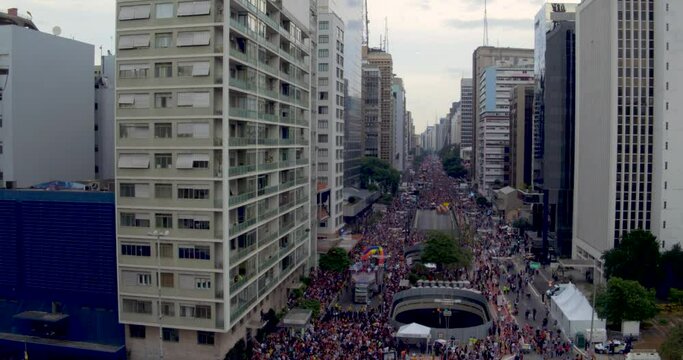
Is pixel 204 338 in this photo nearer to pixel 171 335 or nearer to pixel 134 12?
pixel 171 335

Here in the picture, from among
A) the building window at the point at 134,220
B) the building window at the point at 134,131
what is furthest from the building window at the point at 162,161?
the building window at the point at 134,220

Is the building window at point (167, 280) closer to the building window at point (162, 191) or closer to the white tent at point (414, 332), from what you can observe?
the building window at point (162, 191)

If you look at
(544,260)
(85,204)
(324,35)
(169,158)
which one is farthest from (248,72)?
(544,260)

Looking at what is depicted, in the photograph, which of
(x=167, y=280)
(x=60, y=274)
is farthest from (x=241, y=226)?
(x=60, y=274)

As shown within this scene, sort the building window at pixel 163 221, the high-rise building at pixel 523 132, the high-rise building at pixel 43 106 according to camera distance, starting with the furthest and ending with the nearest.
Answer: the high-rise building at pixel 523 132
the high-rise building at pixel 43 106
the building window at pixel 163 221

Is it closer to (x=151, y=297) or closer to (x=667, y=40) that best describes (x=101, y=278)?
(x=151, y=297)

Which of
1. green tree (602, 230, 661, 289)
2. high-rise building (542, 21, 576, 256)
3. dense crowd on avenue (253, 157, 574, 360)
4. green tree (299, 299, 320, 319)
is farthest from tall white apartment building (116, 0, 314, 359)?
high-rise building (542, 21, 576, 256)
